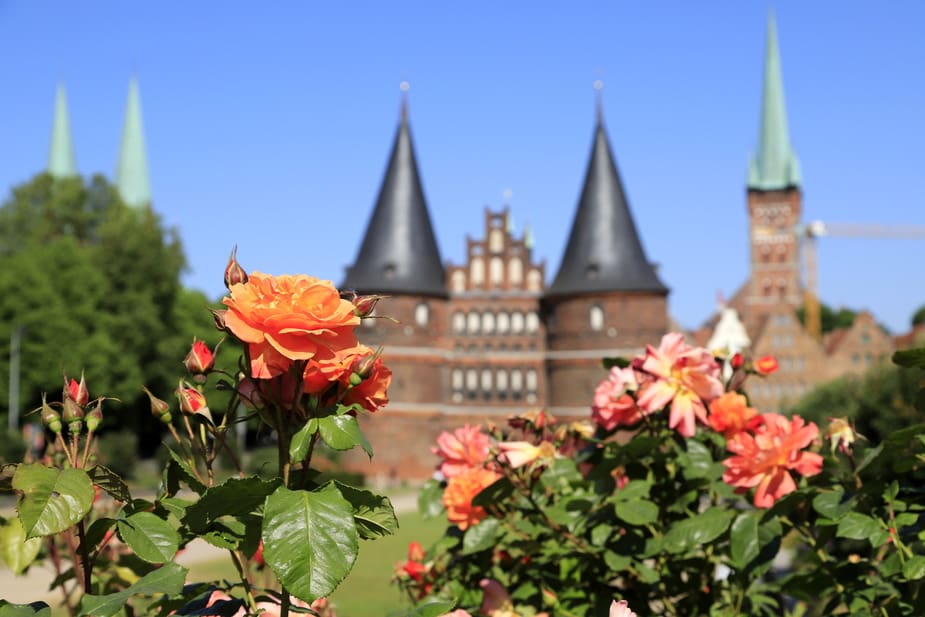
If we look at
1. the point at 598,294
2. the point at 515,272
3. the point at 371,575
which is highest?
the point at 515,272

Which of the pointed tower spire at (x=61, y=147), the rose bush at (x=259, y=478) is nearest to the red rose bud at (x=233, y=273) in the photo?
the rose bush at (x=259, y=478)

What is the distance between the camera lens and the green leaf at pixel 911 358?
2.68 m

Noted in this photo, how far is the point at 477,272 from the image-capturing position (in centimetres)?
4484

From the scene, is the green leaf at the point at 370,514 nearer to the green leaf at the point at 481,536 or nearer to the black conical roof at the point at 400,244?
the green leaf at the point at 481,536

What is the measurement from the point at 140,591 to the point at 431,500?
1.91 m

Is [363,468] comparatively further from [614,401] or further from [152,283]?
[614,401]

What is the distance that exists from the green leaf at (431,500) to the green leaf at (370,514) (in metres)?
1.67

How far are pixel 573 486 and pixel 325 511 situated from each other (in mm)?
1852

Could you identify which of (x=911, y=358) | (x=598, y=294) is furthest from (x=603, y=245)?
(x=911, y=358)

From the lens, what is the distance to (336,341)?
6.14 ft

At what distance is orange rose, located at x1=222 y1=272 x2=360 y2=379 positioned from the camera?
5.93 feet

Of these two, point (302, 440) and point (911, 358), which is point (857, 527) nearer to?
point (911, 358)

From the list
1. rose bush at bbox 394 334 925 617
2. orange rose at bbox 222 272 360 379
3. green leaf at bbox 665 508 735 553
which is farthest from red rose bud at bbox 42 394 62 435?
green leaf at bbox 665 508 735 553

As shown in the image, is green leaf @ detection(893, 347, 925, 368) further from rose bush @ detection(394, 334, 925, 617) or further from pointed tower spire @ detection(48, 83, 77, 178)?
pointed tower spire @ detection(48, 83, 77, 178)
